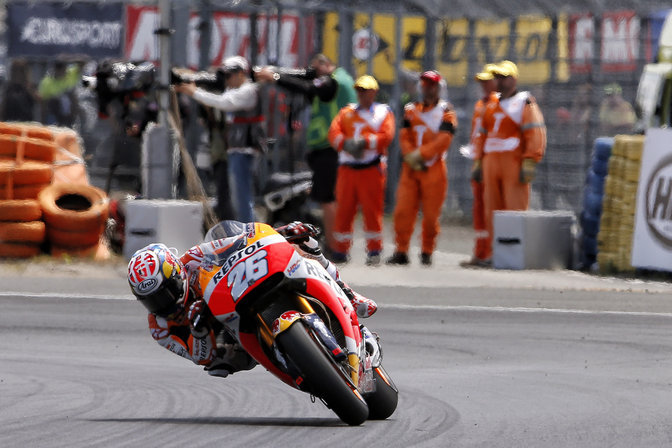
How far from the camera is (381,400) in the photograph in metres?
7.28

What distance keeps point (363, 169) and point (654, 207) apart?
8.62 feet

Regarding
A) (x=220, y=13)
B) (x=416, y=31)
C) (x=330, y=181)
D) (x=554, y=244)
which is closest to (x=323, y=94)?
(x=330, y=181)

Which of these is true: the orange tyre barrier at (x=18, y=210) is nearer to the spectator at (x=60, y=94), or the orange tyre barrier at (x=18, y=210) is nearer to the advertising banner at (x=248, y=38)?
the advertising banner at (x=248, y=38)

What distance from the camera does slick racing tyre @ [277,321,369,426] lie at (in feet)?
21.9

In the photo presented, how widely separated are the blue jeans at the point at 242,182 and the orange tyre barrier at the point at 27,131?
1.98m

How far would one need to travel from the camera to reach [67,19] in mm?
23672

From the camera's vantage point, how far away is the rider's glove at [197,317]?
23.5 feet

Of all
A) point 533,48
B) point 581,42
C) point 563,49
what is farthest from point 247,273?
point 533,48

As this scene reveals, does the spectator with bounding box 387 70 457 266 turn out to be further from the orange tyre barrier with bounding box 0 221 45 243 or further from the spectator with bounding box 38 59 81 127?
the spectator with bounding box 38 59 81 127

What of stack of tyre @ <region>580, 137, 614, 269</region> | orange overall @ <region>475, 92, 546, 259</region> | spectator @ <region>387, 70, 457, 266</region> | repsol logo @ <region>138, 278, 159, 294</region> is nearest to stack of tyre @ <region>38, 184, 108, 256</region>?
spectator @ <region>387, 70, 457, 266</region>

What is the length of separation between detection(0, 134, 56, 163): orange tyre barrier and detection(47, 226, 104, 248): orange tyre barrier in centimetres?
92

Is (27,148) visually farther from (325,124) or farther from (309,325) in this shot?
(309,325)

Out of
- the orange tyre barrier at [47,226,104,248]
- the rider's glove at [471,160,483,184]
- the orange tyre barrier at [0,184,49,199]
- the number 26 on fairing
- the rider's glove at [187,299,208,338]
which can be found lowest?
the orange tyre barrier at [47,226,104,248]

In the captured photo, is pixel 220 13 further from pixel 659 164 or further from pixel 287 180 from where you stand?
pixel 659 164
